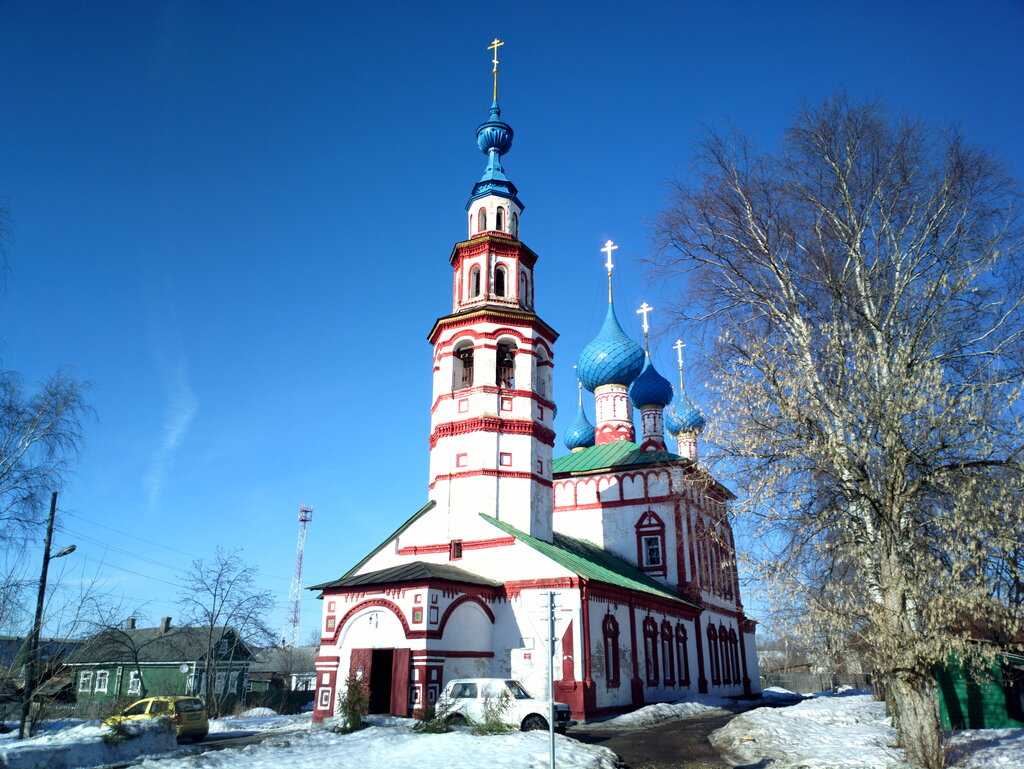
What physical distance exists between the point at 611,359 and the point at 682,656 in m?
15.0

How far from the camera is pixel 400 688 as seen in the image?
67.8 feet

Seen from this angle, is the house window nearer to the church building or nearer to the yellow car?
the church building

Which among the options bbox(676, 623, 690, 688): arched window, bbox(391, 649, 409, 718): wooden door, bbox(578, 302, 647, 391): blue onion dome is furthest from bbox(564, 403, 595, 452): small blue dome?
bbox(391, 649, 409, 718): wooden door

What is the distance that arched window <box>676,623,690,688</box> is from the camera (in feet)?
95.8

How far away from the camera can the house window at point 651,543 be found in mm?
32906

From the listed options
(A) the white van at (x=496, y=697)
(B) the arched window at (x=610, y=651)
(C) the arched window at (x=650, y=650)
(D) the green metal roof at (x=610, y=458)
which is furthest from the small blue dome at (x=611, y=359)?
(A) the white van at (x=496, y=697)

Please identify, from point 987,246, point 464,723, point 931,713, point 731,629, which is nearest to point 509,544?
point 464,723

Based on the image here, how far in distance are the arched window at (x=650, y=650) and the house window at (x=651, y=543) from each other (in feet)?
18.5

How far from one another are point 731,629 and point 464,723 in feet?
79.8

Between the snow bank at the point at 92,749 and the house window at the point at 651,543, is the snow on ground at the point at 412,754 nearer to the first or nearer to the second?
the snow bank at the point at 92,749

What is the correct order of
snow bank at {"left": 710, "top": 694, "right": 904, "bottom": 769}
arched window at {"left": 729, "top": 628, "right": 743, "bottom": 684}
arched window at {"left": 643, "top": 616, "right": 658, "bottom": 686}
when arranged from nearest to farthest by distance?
snow bank at {"left": 710, "top": 694, "right": 904, "bottom": 769} < arched window at {"left": 643, "top": 616, "right": 658, "bottom": 686} < arched window at {"left": 729, "top": 628, "right": 743, "bottom": 684}

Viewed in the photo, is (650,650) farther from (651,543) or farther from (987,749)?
(987,749)

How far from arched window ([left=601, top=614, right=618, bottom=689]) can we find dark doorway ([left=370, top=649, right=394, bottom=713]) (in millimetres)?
6421

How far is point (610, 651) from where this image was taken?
77.1 feet
